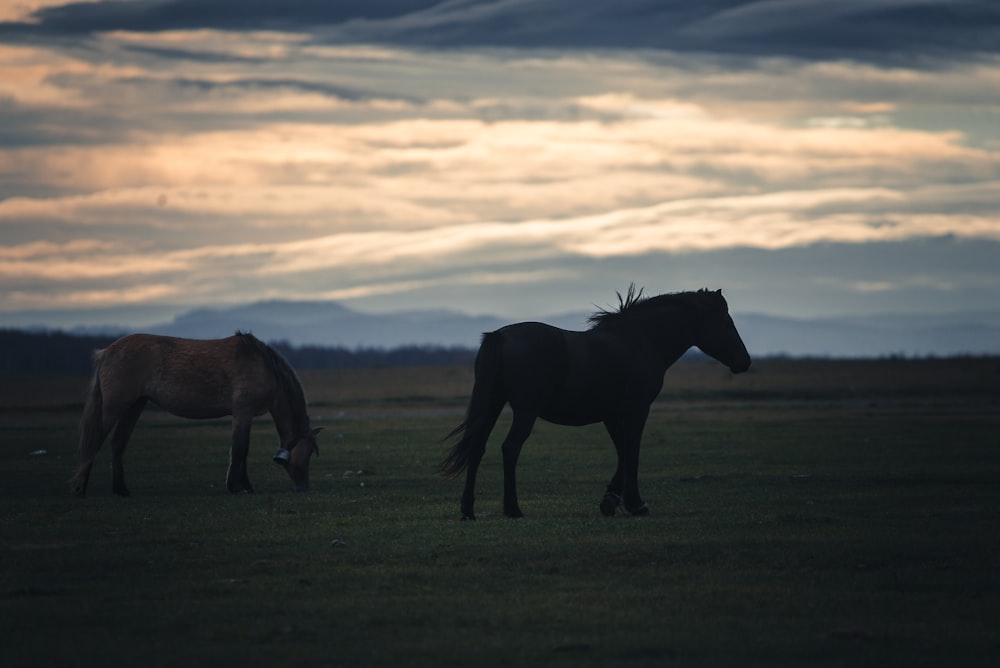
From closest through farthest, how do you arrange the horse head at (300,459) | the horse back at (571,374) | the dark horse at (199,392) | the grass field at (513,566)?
the grass field at (513,566) < the horse back at (571,374) < the dark horse at (199,392) < the horse head at (300,459)

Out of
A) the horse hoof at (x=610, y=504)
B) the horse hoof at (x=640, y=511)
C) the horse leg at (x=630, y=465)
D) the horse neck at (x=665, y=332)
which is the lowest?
the horse hoof at (x=640, y=511)

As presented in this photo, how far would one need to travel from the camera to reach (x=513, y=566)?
12859mm

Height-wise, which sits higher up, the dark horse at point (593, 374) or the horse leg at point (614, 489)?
the dark horse at point (593, 374)

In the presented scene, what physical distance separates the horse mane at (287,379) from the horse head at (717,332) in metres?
6.65

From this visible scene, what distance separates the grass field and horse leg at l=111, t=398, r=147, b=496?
40 cm

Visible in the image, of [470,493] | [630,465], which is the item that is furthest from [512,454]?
[630,465]

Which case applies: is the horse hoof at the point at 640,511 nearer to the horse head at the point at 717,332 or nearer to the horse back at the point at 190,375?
the horse head at the point at 717,332

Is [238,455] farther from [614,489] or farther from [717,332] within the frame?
[717,332]

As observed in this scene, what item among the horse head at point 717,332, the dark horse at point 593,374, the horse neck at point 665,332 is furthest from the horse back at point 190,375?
the horse head at point 717,332

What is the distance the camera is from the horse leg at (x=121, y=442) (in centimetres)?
2016

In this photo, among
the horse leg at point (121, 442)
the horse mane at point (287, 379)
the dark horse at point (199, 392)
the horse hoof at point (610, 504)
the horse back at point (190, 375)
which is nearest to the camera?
the horse hoof at point (610, 504)

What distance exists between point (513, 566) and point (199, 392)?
370 inches

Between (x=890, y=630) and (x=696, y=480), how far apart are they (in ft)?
41.5

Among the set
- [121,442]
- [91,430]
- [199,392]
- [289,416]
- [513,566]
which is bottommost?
[513,566]
